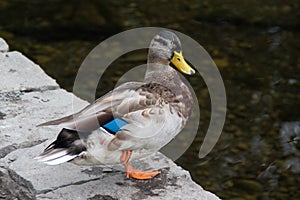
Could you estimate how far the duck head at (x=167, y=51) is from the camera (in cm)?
309

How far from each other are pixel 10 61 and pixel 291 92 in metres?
2.55

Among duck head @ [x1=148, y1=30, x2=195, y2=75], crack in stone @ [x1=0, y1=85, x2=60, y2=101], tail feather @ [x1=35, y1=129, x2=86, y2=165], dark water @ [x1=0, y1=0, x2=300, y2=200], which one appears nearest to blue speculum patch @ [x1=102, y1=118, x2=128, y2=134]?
tail feather @ [x1=35, y1=129, x2=86, y2=165]

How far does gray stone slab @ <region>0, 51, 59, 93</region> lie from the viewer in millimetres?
3785

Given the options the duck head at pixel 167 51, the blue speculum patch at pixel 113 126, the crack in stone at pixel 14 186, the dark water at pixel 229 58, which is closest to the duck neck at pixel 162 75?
the duck head at pixel 167 51

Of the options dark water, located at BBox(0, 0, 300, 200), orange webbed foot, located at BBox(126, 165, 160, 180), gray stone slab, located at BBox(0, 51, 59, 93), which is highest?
gray stone slab, located at BBox(0, 51, 59, 93)

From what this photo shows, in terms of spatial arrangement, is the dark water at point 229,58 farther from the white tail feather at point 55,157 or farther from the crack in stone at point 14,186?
the white tail feather at point 55,157

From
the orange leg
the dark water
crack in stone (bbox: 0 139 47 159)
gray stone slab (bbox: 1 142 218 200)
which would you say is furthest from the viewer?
the dark water

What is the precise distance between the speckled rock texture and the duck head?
1.49 feet

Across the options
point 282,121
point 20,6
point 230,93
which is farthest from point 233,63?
point 20,6

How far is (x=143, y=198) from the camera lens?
9.67 ft

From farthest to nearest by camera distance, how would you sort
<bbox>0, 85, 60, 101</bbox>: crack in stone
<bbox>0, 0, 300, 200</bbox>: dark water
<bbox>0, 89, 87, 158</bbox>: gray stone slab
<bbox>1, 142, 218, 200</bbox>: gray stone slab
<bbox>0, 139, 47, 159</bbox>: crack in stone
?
<bbox>0, 0, 300, 200</bbox>: dark water, <bbox>0, 85, 60, 101</bbox>: crack in stone, <bbox>0, 89, 87, 158</bbox>: gray stone slab, <bbox>0, 139, 47, 159</bbox>: crack in stone, <bbox>1, 142, 218, 200</bbox>: gray stone slab

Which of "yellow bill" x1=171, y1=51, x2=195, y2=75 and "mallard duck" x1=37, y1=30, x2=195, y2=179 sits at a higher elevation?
"yellow bill" x1=171, y1=51, x2=195, y2=75

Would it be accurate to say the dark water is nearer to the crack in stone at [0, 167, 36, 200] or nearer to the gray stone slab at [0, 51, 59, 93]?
the gray stone slab at [0, 51, 59, 93]

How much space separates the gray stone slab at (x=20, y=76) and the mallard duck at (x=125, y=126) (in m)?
0.88
